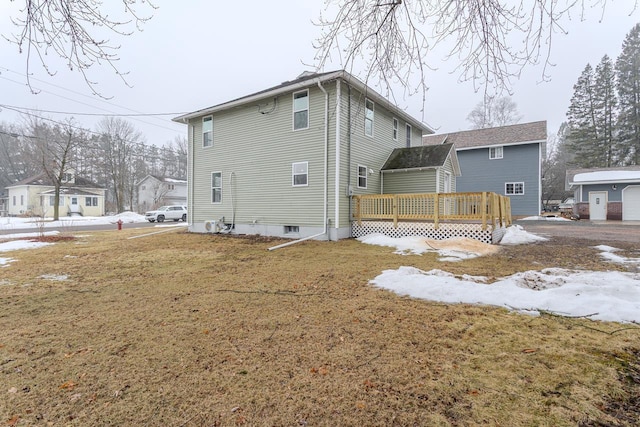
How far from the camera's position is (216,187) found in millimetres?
13219

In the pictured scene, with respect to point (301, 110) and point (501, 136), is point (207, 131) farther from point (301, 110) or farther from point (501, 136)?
point (501, 136)

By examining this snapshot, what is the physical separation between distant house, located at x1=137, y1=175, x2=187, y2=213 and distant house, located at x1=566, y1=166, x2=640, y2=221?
132ft

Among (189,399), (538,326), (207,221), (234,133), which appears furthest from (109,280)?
(234,133)

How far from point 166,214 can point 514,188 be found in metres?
26.2

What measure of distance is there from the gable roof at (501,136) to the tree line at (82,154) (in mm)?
29175

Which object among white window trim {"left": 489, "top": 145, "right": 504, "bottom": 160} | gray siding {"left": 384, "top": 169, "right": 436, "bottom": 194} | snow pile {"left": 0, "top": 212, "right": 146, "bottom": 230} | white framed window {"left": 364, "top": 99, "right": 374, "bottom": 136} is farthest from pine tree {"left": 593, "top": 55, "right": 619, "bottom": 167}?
snow pile {"left": 0, "top": 212, "right": 146, "bottom": 230}

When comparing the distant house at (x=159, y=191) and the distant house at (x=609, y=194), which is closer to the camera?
the distant house at (x=609, y=194)

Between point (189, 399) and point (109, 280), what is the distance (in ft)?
14.2

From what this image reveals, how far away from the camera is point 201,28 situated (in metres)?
4.87

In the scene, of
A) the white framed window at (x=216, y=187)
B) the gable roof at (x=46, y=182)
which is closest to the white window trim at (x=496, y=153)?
the white framed window at (x=216, y=187)

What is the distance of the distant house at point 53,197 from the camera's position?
105 feet

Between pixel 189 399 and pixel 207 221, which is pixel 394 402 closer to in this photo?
pixel 189 399

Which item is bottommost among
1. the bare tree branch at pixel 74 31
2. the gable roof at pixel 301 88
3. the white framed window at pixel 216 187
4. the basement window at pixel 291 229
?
the basement window at pixel 291 229

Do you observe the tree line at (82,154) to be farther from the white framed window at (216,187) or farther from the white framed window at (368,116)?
the white framed window at (368,116)
